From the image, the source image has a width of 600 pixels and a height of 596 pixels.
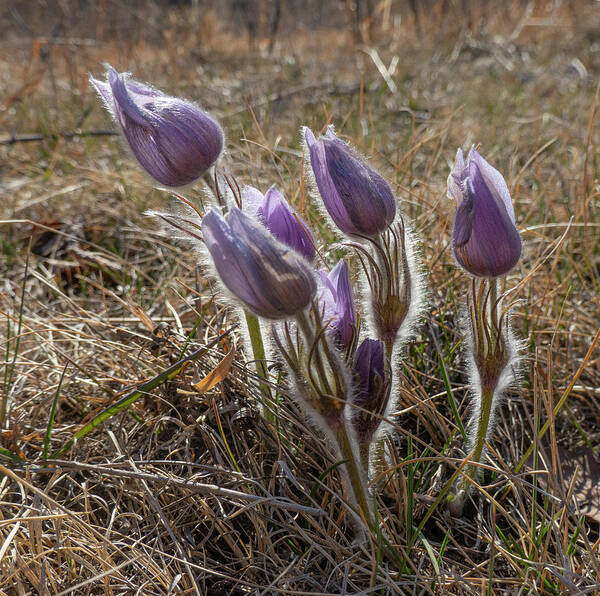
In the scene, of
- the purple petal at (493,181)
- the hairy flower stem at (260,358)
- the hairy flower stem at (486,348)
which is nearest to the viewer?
the purple petal at (493,181)

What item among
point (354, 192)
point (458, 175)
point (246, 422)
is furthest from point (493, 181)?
point (246, 422)

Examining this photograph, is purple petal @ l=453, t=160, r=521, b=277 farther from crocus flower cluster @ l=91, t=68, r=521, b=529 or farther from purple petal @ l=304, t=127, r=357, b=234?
purple petal @ l=304, t=127, r=357, b=234

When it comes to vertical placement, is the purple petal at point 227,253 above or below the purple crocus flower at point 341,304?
above

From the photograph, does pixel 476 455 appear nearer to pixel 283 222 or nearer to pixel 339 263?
pixel 339 263

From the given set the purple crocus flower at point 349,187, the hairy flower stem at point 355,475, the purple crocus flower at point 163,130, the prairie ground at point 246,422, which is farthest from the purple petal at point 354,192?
the hairy flower stem at point 355,475

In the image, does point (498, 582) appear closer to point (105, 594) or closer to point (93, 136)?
point (105, 594)

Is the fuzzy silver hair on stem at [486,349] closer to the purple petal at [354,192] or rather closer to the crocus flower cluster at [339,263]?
the crocus flower cluster at [339,263]
